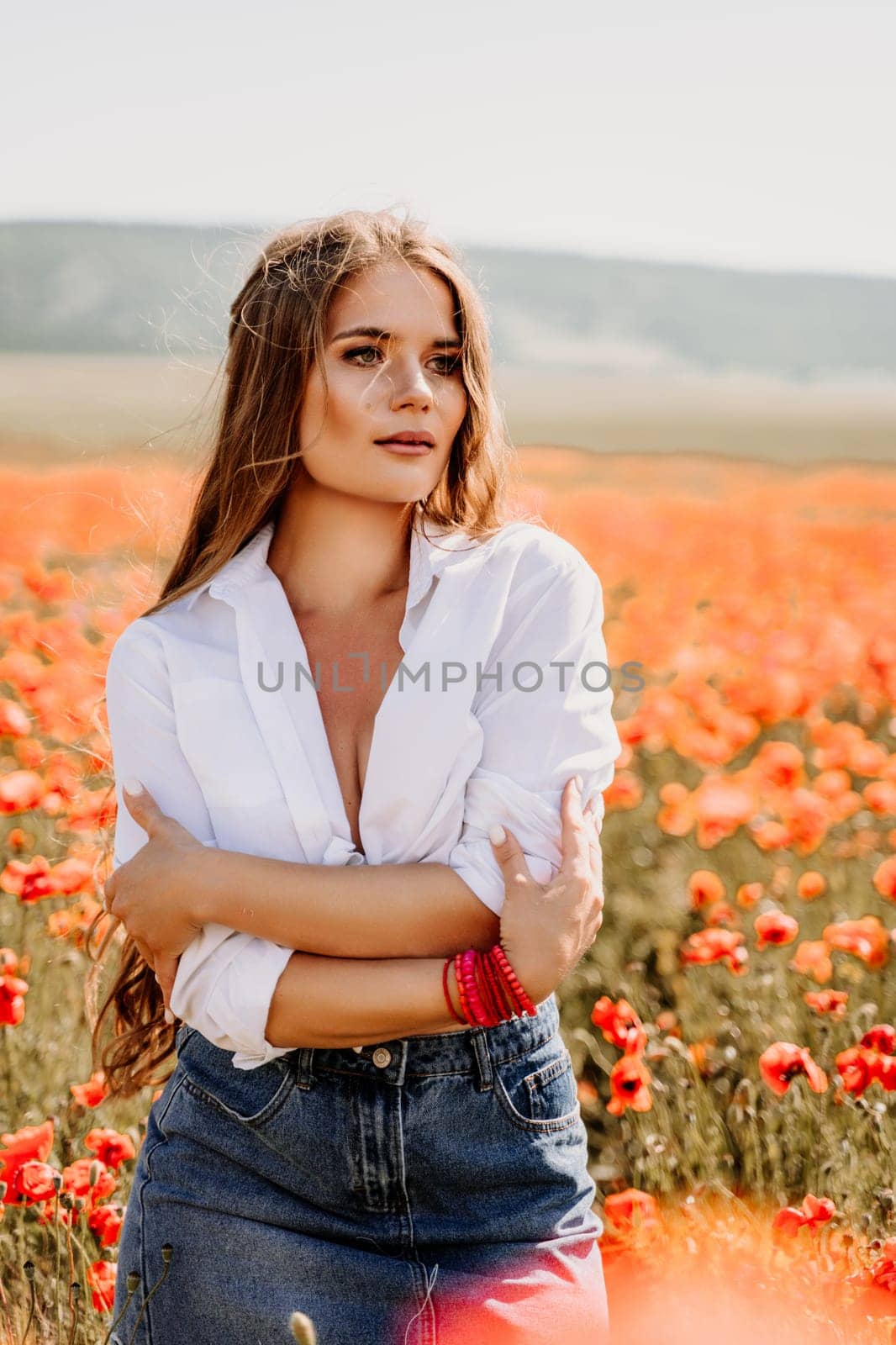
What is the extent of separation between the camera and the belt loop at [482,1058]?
204 centimetres

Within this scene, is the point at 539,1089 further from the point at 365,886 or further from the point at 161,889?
the point at 161,889

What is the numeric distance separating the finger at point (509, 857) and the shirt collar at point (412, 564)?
1.38 ft

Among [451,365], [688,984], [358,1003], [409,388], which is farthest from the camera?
[688,984]

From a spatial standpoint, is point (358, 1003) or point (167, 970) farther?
point (167, 970)

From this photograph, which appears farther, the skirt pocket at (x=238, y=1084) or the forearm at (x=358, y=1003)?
the skirt pocket at (x=238, y=1084)

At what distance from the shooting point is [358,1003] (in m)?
1.94

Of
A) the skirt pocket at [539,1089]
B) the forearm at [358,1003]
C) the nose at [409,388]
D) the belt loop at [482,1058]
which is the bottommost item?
the skirt pocket at [539,1089]

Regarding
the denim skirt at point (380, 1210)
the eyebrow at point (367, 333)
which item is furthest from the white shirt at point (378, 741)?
the eyebrow at point (367, 333)

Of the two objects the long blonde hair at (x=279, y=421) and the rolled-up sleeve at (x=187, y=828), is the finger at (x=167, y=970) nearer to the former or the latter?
the rolled-up sleeve at (x=187, y=828)

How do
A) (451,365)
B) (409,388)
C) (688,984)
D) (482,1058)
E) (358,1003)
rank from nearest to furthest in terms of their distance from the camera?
(358,1003) → (482,1058) → (409,388) → (451,365) → (688,984)

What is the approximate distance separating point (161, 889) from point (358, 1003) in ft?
1.04

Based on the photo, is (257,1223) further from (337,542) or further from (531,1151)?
(337,542)

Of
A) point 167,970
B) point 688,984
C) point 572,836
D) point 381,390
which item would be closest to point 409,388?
point 381,390

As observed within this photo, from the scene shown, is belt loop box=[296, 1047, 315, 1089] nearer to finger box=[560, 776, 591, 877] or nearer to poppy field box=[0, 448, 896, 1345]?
poppy field box=[0, 448, 896, 1345]
